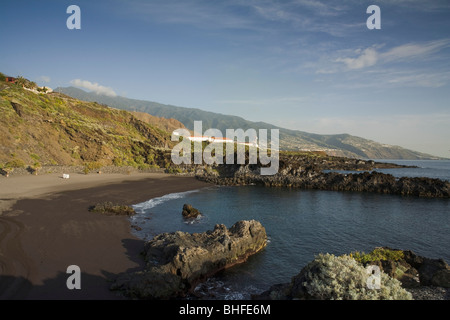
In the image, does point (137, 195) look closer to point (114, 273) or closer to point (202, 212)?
point (202, 212)

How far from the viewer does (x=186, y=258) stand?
13.7 meters

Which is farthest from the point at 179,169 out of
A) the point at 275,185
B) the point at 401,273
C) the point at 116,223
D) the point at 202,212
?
the point at 401,273

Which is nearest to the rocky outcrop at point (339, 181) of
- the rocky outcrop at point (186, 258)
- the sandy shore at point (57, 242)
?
the sandy shore at point (57, 242)

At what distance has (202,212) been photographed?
3019 centimetres

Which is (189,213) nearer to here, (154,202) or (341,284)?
(154,202)

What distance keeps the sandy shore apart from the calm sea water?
3.41 m

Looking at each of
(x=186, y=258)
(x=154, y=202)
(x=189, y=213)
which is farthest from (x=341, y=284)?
(x=154, y=202)

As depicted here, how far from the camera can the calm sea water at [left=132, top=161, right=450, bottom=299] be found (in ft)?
52.2

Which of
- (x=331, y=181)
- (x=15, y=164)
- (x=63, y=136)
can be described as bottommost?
(x=331, y=181)

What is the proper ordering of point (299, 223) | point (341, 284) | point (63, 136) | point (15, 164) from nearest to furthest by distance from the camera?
point (341, 284) → point (299, 223) → point (15, 164) → point (63, 136)

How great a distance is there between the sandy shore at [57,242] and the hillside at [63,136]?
1523cm

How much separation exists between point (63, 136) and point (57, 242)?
4962 cm

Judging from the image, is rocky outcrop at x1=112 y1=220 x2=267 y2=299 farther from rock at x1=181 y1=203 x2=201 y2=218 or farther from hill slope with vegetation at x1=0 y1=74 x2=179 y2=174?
hill slope with vegetation at x1=0 y1=74 x2=179 y2=174

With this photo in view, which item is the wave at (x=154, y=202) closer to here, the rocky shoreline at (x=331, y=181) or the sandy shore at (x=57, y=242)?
the sandy shore at (x=57, y=242)
